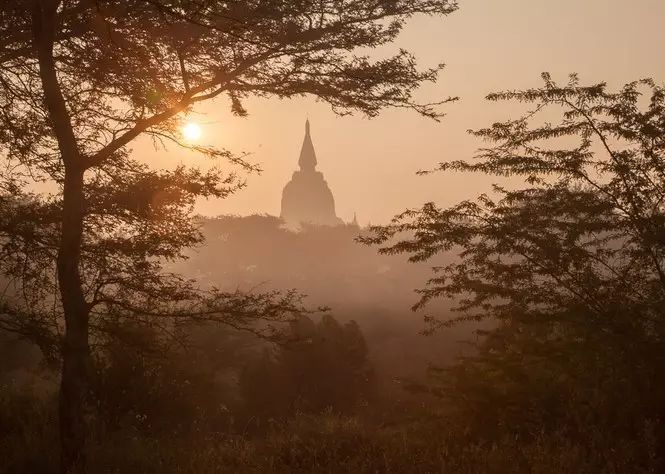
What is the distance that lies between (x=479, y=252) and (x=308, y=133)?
5215 inches

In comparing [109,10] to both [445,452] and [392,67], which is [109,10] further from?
[445,452]

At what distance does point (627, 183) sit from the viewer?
7.29 metres

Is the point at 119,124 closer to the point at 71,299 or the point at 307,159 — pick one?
A: the point at 71,299

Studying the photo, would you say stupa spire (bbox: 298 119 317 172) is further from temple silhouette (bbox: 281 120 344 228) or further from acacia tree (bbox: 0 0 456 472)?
acacia tree (bbox: 0 0 456 472)

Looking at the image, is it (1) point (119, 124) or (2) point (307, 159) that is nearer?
(1) point (119, 124)

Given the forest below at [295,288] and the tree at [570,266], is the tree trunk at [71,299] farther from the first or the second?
the tree at [570,266]

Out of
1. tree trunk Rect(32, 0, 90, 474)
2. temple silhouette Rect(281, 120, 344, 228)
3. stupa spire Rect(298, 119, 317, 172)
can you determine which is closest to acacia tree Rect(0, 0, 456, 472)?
tree trunk Rect(32, 0, 90, 474)

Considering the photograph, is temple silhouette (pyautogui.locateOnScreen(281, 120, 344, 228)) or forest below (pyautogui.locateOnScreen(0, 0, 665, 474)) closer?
forest below (pyautogui.locateOnScreen(0, 0, 665, 474))

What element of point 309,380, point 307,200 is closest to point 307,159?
point 307,200

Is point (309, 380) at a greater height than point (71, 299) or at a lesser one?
lesser

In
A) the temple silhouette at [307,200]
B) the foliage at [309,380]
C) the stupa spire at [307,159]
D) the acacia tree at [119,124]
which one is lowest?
the foliage at [309,380]

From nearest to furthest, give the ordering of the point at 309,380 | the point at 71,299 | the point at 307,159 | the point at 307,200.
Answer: the point at 71,299
the point at 309,380
the point at 307,200
the point at 307,159

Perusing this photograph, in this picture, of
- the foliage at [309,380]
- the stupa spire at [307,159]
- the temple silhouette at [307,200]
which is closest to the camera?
the foliage at [309,380]

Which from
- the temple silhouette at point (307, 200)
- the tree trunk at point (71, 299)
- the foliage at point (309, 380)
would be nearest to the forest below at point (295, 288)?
the tree trunk at point (71, 299)
